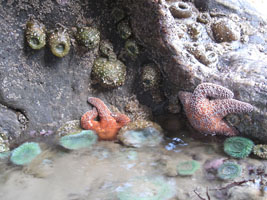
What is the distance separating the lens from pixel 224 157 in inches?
140

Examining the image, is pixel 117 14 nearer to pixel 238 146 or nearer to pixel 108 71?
pixel 108 71

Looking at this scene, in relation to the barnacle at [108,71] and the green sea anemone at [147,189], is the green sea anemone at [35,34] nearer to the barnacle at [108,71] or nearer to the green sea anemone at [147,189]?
the barnacle at [108,71]

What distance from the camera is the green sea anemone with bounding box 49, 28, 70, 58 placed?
12.2 ft

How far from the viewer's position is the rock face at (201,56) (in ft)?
11.8

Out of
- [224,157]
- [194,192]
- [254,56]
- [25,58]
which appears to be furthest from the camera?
[254,56]

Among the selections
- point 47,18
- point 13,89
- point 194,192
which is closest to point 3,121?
point 13,89

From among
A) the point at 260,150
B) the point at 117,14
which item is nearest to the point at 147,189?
the point at 260,150

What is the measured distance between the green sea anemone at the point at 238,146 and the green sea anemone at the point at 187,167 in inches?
18.8

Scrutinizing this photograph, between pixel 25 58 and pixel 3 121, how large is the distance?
3.26 feet

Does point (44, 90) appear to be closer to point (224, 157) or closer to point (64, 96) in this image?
point (64, 96)

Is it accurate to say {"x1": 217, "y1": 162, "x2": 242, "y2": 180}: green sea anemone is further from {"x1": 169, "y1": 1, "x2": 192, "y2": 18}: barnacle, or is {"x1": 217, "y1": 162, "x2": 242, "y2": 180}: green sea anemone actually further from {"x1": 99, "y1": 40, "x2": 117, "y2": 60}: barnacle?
{"x1": 169, "y1": 1, "x2": 192, "y2": 18}: barnacle

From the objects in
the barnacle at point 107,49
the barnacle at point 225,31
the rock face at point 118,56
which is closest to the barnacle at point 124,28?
the rock face at point 118,56

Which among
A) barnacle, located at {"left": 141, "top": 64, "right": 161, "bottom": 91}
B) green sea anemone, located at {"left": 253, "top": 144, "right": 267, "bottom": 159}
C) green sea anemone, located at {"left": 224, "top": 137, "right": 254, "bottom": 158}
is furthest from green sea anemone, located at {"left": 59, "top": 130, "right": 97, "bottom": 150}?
green sea anemone, located at {"left": 253, "top": 144, "right": 267, "bottom": 159}

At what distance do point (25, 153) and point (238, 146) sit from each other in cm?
289
